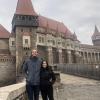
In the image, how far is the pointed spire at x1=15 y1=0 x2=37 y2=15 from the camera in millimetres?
50713

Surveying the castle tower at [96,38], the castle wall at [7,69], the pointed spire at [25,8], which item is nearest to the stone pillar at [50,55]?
the pointed spire at [25,8]

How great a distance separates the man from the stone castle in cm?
3839

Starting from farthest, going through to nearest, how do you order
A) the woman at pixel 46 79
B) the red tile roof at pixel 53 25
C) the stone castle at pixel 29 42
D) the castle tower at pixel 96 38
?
the castle tower at pixel 96 38 < the red tile roof at pixel 53 25 < the stone castle at pixel 29 42 < the woman at pixel 46 79

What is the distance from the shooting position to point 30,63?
5879mm

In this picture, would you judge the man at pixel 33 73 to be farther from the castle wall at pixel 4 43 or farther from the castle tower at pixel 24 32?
the castle wall at pixel 4 43

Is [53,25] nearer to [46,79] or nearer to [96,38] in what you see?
[96,38]

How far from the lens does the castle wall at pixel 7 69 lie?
152 ft

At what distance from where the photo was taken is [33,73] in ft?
19.1

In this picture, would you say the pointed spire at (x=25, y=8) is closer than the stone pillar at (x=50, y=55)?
Yes

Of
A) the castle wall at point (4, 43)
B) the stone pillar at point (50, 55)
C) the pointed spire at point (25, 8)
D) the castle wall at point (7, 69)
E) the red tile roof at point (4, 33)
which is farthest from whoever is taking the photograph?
the stone pillar at point (50, 55)

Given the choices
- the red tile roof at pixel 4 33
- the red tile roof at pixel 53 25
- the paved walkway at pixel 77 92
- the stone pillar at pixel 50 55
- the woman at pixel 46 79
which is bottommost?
the paved walkway at pixel 77 92

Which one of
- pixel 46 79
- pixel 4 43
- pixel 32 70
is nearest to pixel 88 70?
pixel 46 79

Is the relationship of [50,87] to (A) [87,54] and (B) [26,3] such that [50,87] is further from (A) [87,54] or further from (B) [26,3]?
(A) [87,54]

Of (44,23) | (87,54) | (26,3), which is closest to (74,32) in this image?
(87,54)
